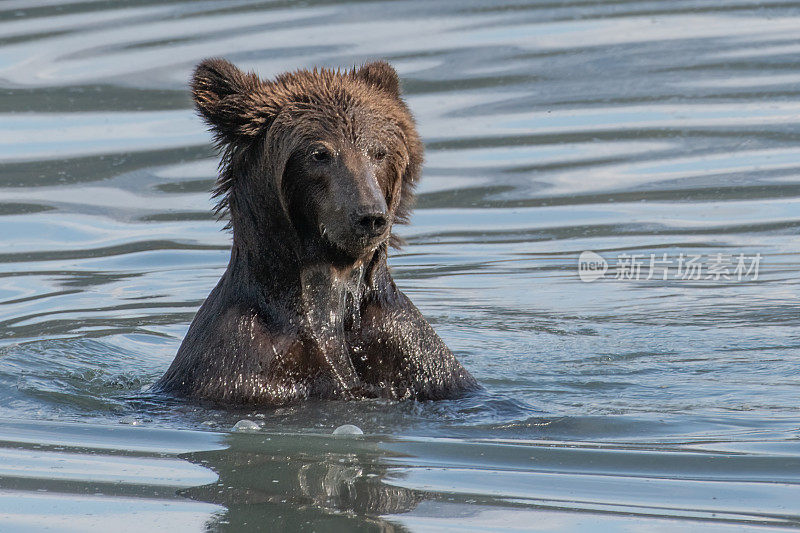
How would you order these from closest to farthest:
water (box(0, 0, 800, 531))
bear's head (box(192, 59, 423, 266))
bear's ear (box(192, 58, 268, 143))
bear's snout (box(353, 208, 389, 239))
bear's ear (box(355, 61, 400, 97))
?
water (box(0, 0, 800, 531)) < bear's snout (box(353, 208, 389, 239)) < bear's head (box(192, 59, 423, 266)) < bear's ear (box(192, 58, 268, 143)) < bear's ear (box(355, 61, 400, 97))

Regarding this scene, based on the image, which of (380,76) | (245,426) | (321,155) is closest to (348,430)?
(245,426)

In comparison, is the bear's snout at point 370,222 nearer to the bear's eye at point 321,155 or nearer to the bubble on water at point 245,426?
the bear's eye at point 321,155

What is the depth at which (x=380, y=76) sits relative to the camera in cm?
727

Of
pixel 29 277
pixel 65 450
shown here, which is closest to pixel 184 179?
pixel 29 277

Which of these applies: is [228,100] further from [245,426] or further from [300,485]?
[300,485]

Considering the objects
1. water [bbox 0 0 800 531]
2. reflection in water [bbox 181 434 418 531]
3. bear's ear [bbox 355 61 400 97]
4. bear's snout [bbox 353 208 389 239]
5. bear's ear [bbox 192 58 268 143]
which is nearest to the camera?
reflection in water [bbox 181 434 418 531]

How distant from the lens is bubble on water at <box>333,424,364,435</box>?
21.7 feet

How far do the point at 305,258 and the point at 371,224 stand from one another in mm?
645

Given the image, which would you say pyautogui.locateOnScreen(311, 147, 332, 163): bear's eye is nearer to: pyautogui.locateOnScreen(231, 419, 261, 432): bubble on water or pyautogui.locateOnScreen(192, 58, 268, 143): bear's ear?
Answer: pyautogui.locateOnScreen(192, 58, 268, 143): bear's ear

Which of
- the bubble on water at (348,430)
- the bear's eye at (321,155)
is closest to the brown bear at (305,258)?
the bear's eye at (321,155)

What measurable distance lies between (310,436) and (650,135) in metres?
9.21

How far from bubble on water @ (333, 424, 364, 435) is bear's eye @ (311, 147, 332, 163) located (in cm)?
123

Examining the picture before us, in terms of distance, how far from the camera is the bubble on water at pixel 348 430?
6.60m

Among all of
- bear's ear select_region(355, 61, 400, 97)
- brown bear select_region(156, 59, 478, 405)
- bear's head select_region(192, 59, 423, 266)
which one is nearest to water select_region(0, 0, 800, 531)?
brown bear select_region(156, 59, 478, 405)
